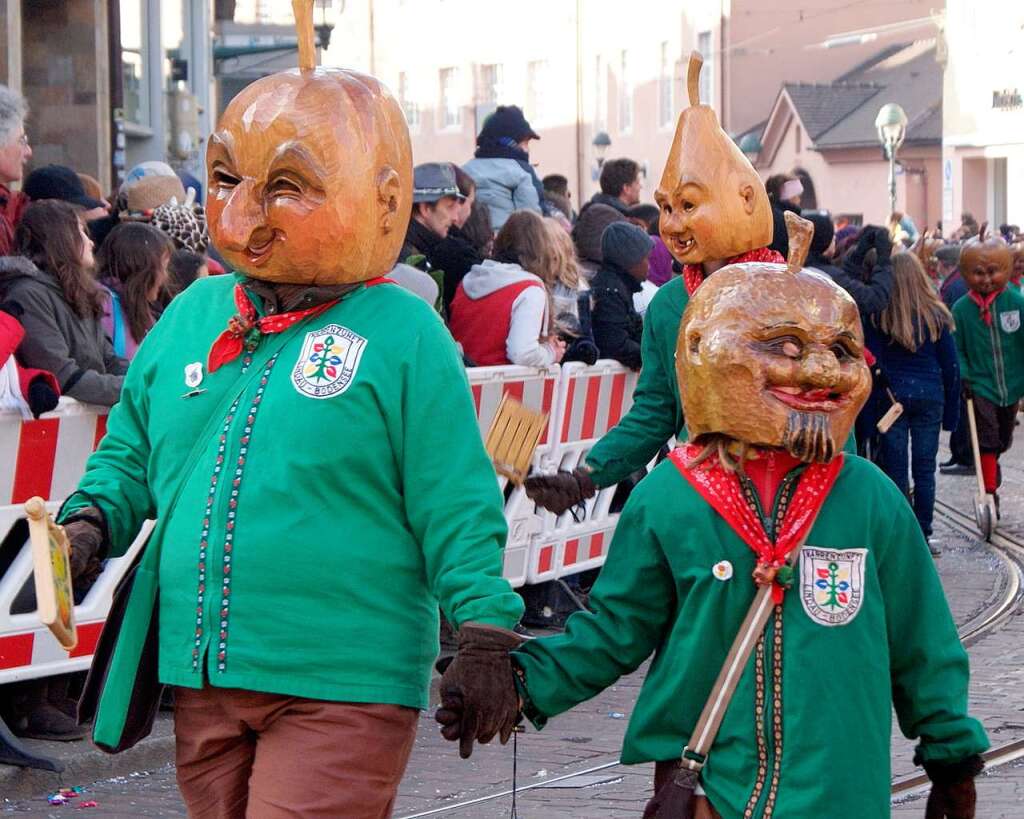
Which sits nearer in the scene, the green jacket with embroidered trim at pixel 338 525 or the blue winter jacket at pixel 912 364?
the green jacket with embroidered trim at pixel 338 525

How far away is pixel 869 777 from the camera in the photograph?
10.8ft

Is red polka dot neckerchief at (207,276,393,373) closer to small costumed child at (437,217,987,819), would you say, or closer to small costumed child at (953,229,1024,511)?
small costumed child at (437,217,987,819)

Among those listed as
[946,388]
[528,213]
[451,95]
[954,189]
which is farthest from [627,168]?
[451,95]

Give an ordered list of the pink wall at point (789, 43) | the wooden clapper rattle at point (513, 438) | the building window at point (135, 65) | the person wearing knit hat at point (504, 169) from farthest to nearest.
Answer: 1. the pink wall at point (789, 43)
2. the building window at point (135, 65)
3. the person wearing knit hat at point (504, 169)
4. the wooden clapper rattle at point (513, 438)

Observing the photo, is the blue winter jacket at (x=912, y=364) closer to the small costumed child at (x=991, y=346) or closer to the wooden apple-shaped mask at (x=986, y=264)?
the small costumed child at (x=991, y=346)

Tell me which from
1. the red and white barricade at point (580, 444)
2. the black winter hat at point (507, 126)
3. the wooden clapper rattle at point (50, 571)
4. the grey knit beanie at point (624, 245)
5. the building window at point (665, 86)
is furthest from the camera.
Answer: the building window at point (665, 86)

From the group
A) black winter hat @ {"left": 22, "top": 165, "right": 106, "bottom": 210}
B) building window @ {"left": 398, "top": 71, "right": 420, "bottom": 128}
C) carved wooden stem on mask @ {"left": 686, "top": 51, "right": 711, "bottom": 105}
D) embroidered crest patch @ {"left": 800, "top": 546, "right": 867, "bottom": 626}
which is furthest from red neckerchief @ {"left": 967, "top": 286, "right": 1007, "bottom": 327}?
building window @ {"left": 398, "top": 71, "right": 420, "bottom": 128}

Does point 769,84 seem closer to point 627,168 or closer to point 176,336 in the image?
point 627,168

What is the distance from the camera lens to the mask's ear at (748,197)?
5430 millimetres

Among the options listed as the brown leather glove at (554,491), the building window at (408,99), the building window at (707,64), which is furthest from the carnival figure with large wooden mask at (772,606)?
the building window at (408,99)

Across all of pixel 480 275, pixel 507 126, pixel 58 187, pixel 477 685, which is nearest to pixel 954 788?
pixel 477 685

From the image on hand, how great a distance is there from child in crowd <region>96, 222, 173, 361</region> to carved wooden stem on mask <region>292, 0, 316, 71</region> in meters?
3.37

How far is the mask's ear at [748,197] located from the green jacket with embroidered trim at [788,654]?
2.05 m

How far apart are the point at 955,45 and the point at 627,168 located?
1206 inches
